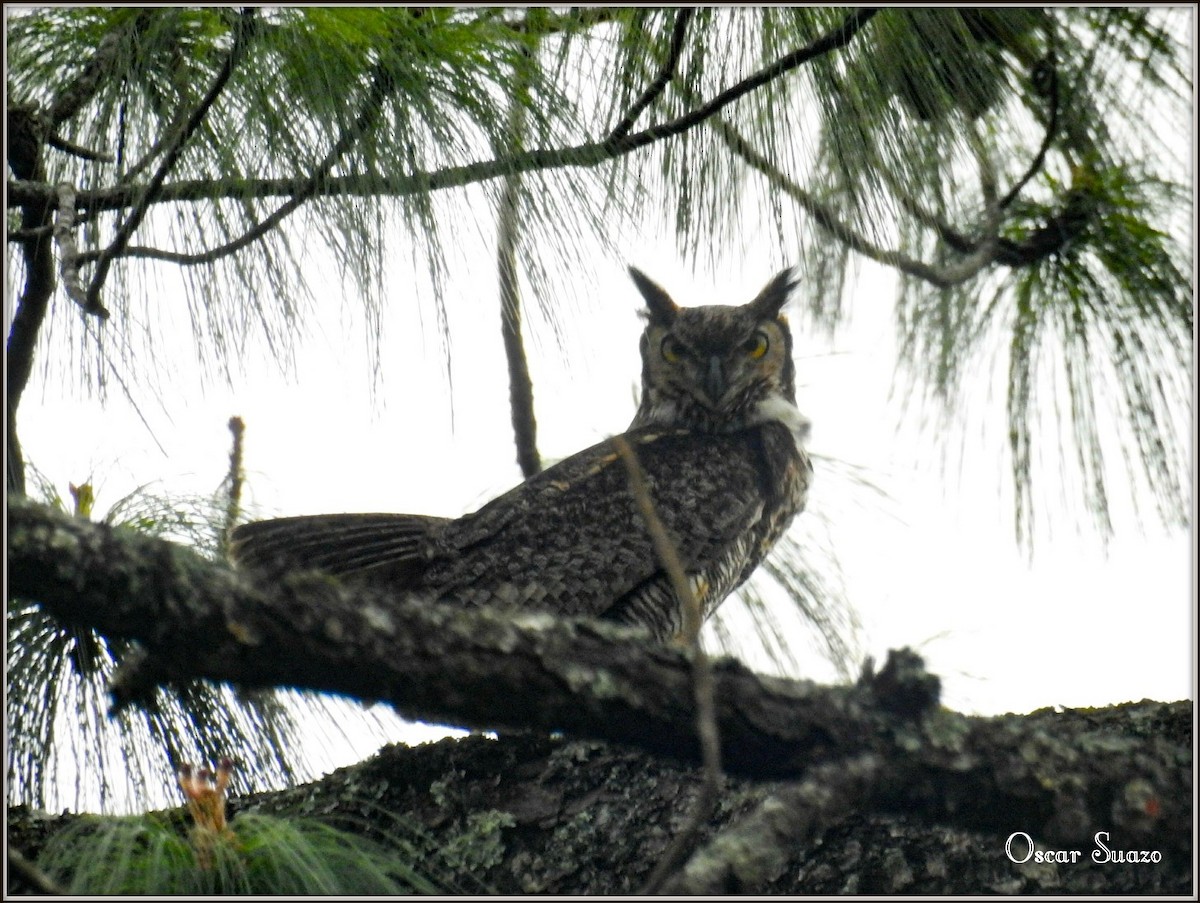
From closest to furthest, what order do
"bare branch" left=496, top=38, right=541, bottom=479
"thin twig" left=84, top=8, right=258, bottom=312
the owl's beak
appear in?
"thin twig" left=84, top=8, right=258, bottom=312
"bare branch" left=496, top=38, right=541, bottom=479
the owl's beak

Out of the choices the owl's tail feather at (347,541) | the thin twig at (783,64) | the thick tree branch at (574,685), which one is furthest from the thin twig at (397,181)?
the thick tree branch at (574,685)

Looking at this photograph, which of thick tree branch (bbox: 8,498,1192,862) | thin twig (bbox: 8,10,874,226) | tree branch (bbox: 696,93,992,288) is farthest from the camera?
tree branch (bbox: 696,93,992,288)

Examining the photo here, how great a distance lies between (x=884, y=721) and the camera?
1.19 meters

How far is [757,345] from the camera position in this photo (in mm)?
3002

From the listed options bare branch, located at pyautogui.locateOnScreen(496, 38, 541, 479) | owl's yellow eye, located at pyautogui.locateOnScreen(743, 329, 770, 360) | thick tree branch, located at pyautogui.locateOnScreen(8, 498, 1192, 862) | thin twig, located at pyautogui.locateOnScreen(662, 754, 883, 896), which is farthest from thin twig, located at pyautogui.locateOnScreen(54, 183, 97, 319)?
owl's yellow eye, located at pyautogui.locateOnScreen(743, 329, 770, 360)

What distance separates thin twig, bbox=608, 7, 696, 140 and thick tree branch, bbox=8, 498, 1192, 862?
0.89 m

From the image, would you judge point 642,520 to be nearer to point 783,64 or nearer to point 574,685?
point 783,64

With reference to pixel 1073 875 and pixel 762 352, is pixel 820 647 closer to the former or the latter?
pixel 762 352

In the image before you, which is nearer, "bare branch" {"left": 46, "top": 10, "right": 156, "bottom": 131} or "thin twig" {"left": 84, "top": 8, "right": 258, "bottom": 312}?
"thin twig" {"left": 84, "top": 8, "right": 258, "bottom": 312}

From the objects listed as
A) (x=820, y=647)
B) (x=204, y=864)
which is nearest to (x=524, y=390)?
(x=820, y=647)

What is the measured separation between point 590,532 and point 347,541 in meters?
0.50

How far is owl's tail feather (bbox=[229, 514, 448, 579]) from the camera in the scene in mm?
2312

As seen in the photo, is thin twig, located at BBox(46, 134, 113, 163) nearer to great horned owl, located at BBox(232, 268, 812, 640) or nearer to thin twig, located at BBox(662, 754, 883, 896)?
great horned owl, located at BBox(232, 268, 812, 640)

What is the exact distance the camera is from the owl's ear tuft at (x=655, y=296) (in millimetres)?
3057
